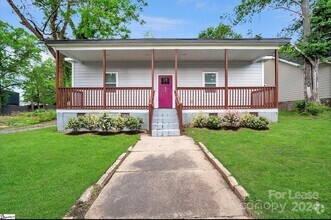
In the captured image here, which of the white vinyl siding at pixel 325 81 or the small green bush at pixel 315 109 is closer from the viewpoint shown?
the small green bush at pixel 315 109

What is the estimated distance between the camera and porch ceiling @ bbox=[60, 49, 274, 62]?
11.7 m

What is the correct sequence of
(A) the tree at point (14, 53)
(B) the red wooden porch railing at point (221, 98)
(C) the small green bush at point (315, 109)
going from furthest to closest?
(A) the tree at point (14, 53), (C) the small green bush at point (315, 109), (B) the red wooden porch railing at point (221, 98)

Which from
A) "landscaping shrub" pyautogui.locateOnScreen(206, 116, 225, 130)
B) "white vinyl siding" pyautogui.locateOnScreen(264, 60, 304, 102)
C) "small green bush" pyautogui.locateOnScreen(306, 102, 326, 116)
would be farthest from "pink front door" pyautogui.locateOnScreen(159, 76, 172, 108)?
"white vinyl siding" pyautogui.locateOnScreen(264, 60, 304, 102)

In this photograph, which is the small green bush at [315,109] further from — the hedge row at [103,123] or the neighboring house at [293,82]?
the hedge row at [103,123]

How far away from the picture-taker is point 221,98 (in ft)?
A: 38.7

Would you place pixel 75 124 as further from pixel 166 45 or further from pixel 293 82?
pixel 293 82

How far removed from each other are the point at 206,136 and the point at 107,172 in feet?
15.4

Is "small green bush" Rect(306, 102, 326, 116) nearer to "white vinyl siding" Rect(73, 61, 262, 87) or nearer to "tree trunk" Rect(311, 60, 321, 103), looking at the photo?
"tree trunk" Rect(311, 60, 321, 103)

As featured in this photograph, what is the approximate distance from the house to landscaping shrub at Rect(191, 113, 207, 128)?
0.56 meters

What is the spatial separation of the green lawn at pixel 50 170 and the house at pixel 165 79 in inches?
107

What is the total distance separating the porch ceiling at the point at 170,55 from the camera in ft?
38.4

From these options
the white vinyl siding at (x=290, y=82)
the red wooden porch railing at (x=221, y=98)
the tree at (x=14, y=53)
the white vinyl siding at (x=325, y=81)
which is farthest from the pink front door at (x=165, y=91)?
the tree at (x=14, y=53)

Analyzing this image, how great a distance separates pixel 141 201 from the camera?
3.61 meters

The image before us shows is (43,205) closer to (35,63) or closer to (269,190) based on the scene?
(269,190)
